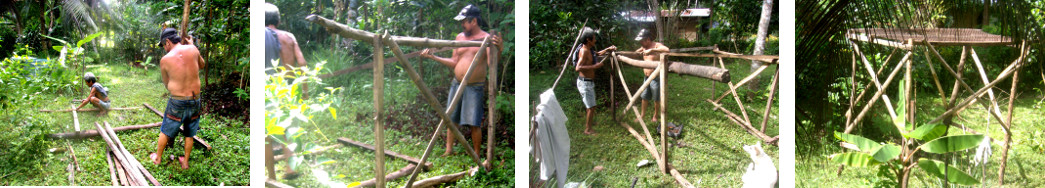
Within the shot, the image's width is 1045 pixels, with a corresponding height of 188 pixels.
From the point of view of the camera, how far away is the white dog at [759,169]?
3.02 metres

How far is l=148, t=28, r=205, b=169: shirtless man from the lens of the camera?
134 inches

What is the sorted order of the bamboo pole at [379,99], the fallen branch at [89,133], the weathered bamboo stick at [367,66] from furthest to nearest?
the fallen branch at [89,133]
the weathered bamboo stick at [367,66]
the bamboo pole at [379,99]

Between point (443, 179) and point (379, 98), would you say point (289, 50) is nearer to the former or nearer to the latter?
point (379, 98)

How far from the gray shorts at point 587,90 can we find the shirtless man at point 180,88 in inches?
80.7

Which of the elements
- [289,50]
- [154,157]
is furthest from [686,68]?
[154,157]

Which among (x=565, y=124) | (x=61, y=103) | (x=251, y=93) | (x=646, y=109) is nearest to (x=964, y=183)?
(x=646, y=109)

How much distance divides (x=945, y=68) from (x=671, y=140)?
1410 mm

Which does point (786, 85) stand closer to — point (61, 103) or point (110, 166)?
point (110, 166)

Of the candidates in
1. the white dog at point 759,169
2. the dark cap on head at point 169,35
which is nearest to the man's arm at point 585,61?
the white dog at point 759,169

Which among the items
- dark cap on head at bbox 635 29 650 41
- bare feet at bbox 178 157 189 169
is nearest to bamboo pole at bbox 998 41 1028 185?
dark cap on head at bbox 635 29 650 41

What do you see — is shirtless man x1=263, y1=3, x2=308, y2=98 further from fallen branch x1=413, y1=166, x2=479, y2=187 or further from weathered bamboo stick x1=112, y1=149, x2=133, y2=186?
weathered bamboo stick x1=112, y1=149, x2=133, y2=186

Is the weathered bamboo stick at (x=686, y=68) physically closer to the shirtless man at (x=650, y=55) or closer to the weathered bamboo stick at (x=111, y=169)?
the shirtless man at (x=650, y=55)

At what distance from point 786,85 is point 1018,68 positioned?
1.20m

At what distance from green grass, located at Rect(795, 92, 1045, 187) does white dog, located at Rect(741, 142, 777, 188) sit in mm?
280
